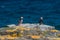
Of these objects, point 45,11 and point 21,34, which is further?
point 45,11

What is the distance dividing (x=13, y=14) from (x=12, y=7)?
60.9 ft

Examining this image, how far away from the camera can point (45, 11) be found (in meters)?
151

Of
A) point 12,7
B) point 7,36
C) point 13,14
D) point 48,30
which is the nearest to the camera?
point 7,36

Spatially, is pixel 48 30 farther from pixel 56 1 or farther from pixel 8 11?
pixel 56 1

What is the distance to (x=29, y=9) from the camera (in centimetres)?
15525

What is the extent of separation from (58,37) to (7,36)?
24.5 feet

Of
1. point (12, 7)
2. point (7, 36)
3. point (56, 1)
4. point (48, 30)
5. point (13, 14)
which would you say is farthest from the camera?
point (56, 1)

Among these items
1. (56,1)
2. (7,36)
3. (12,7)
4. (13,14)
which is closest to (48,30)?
(7,36)

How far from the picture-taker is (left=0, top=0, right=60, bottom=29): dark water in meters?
135

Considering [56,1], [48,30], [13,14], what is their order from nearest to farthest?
[48,30], [13,14], [56,1]

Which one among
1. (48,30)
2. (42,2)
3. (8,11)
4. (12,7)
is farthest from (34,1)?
(48,30)

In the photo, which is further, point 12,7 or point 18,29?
point 12,7

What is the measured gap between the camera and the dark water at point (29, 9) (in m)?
135

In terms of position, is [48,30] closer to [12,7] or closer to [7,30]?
[7,30]
